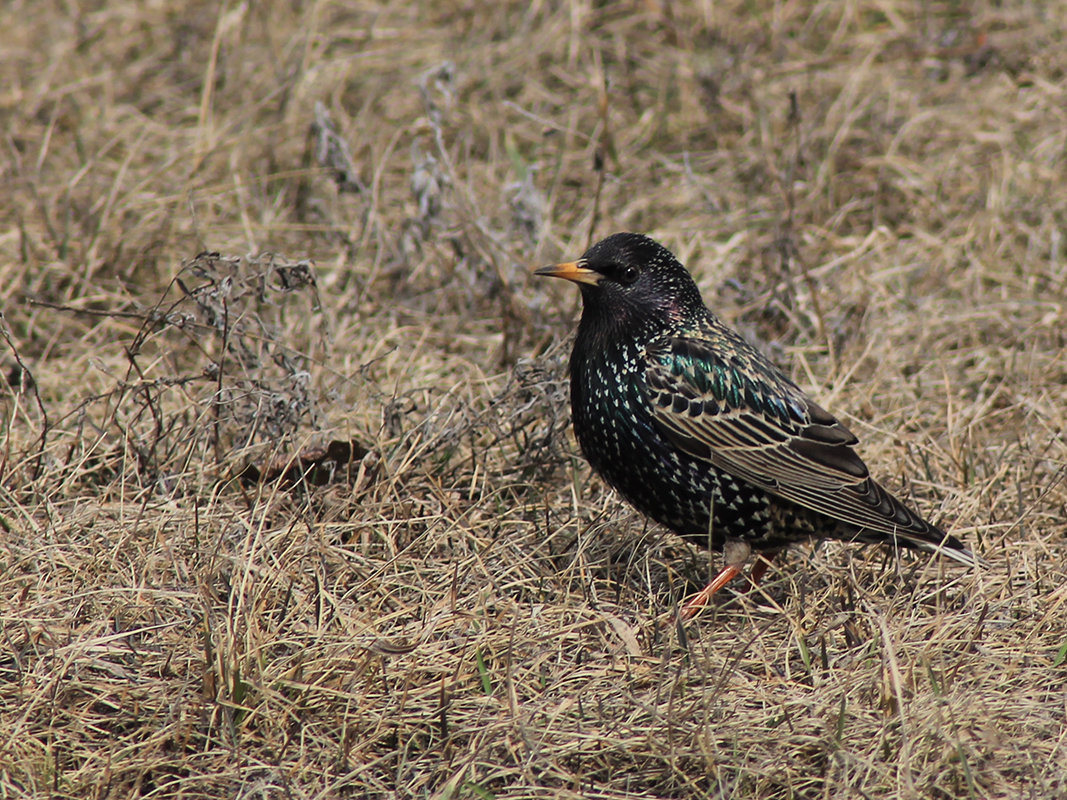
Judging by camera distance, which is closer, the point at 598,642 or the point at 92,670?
the point at 92,670

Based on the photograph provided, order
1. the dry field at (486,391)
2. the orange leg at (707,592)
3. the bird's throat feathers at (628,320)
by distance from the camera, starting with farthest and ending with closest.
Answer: the bird's throat feathers at (628,320), the orange leg at (707,592), the dry field at (486,391)

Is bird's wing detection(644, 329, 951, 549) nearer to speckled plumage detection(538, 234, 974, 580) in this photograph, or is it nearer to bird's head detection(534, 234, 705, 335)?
speckled plumage detection(538, 234, 974, 580)

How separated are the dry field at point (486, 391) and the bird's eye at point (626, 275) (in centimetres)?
46

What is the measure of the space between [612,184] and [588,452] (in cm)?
260

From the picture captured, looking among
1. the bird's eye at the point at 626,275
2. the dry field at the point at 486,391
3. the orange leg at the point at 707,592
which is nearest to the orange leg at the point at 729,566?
the orange leg at the point at 707,592

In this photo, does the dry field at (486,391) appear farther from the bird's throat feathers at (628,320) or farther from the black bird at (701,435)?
the bird's throat feathers at (628,320)

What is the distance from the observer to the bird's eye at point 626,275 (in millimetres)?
4152

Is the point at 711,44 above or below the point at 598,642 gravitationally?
above

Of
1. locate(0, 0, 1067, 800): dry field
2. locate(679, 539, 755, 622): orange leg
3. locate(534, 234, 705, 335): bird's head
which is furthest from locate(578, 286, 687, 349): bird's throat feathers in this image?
locate(679, 539, 755, 622): orange leg

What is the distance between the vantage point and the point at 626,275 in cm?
416

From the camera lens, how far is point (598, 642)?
3615 millimetres

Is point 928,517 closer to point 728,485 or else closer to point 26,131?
point 728,485

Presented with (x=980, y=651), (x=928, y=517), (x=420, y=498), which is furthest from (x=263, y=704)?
(x=928, y=517)

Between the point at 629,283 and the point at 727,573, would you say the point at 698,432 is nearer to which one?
the point at 727,573
